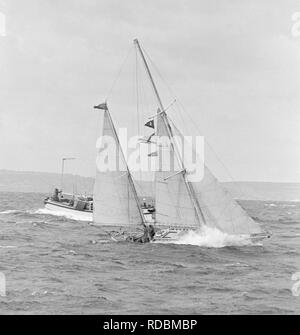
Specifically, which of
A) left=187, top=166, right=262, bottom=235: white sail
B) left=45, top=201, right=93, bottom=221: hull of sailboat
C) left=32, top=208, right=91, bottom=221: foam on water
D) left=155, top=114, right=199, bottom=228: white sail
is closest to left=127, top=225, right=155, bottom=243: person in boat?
left=155, top=114, right=199, bottom=228: white sail

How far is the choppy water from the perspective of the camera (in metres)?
22.4

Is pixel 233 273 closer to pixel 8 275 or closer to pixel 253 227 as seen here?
pixel 253 227

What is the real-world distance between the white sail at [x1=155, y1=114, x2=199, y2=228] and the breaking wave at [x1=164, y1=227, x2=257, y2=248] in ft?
3.22

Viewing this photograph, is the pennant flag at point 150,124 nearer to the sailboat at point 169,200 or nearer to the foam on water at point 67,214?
the sailboat at point 169,200

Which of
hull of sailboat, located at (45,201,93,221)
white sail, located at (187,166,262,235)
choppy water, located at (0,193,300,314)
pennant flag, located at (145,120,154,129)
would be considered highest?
pennant flag, located at (145,120,154,129)

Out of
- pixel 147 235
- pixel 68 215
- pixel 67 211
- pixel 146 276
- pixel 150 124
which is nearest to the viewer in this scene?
pixel 146 276

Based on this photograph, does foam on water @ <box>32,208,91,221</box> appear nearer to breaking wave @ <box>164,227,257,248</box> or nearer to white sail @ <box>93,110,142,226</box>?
white sail @ <box>93,110,142,226</box>

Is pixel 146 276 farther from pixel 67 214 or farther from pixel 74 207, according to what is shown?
pixel 67 214

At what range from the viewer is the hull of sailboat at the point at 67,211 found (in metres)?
78.8

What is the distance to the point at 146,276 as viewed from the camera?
29.9m

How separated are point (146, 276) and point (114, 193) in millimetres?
13429

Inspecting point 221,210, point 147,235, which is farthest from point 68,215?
point 221,210
